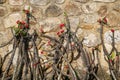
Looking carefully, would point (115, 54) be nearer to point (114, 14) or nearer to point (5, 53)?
point (114, 14)

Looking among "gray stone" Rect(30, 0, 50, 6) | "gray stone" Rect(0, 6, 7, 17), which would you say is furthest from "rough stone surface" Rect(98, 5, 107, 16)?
"gray stone" Rect(0, 6, 7, 17)

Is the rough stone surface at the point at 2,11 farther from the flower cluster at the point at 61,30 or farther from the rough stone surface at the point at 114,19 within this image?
the rough stone surface at the point at 114,19

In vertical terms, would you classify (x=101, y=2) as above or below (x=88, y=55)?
above

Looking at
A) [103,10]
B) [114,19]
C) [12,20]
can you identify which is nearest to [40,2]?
[12,20]

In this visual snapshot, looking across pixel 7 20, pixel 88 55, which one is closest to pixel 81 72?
pixel 88 55

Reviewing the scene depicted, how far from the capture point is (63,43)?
3.36 meters

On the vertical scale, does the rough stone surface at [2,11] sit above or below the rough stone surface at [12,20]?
above

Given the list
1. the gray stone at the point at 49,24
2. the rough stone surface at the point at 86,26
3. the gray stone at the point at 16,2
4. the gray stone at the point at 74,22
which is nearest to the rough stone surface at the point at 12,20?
the gray stone at the point at 16,2

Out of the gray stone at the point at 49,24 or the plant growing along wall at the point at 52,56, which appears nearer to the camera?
the plant growing along wall at the point at 52,56

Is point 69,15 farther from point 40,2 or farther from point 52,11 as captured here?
point 40,2

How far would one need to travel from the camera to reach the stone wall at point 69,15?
3309 mm

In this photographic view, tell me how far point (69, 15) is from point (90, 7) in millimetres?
249

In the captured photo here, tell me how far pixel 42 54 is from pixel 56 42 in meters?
0.21

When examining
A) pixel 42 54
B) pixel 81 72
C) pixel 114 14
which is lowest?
pixel 81 72
